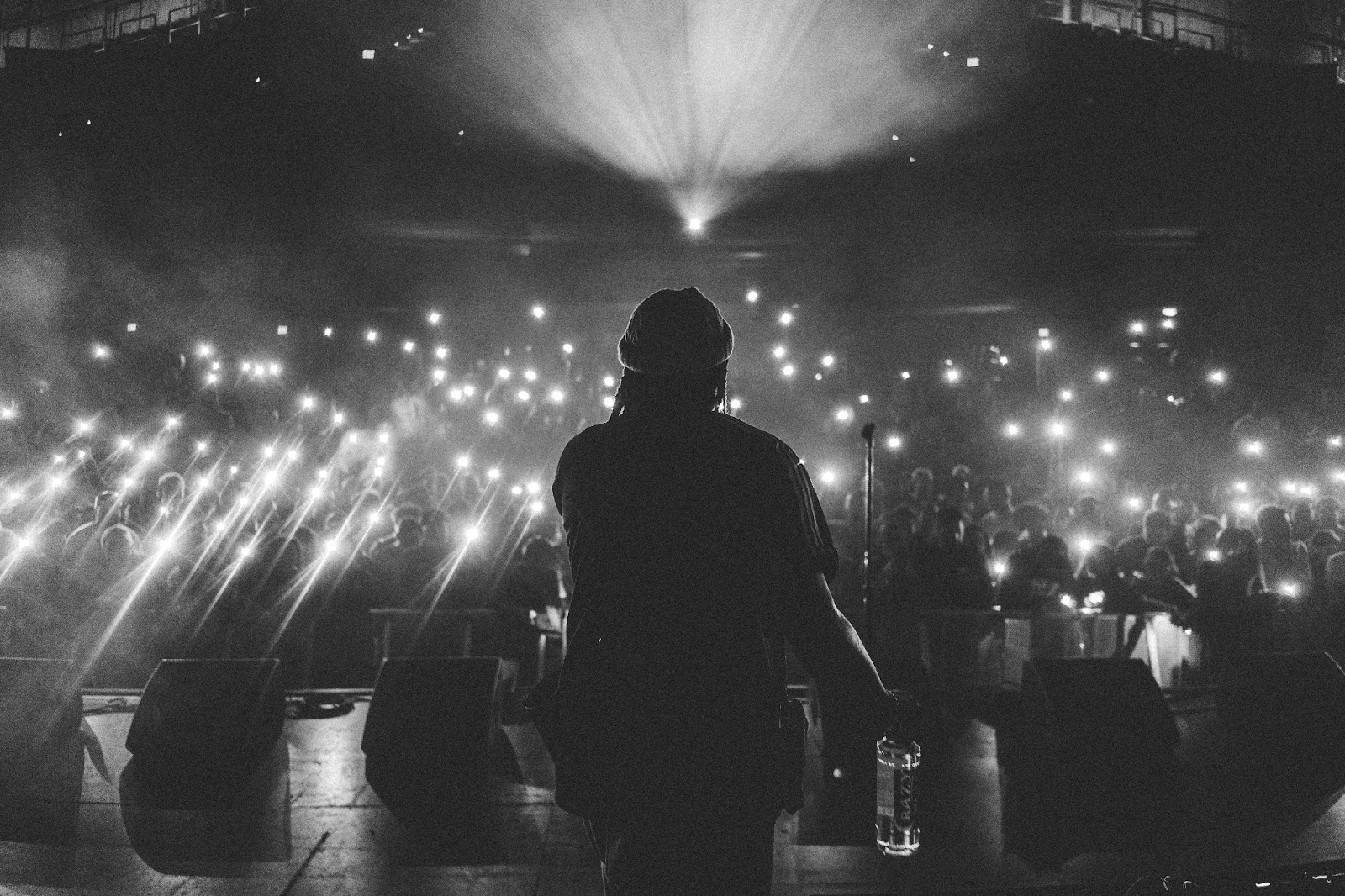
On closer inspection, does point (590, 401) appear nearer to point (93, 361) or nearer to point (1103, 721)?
point (93, 361)

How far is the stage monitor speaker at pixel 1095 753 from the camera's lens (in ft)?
15.5

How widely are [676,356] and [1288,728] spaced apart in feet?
20.5

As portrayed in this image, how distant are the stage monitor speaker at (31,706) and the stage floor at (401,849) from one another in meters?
0.24

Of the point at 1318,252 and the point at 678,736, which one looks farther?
the point at 1318,252

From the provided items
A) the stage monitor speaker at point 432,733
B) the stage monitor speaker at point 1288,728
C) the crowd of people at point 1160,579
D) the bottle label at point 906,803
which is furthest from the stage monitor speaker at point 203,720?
the stage monitor speaker at point 1288,728

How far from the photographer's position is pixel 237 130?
15328 mm

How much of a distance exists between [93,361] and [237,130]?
548 cm

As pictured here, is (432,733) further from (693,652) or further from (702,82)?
(702,82)

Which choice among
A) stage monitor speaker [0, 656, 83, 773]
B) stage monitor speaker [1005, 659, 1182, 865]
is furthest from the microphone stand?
stage monitor speaker [0, 656, 83, 773]

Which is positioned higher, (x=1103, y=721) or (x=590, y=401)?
(x=590, y=401)

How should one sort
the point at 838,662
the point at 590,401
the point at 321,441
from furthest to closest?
1. the point at 590,401
2. the point at 321,441
3. the point at 838,662

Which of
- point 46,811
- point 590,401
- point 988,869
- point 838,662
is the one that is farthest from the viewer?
point 590,401

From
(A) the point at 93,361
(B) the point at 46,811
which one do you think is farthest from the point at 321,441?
(B) the point at 46,811

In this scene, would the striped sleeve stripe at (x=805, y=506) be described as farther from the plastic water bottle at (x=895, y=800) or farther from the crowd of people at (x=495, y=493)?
the crowd of people at (x=495, y=493)
